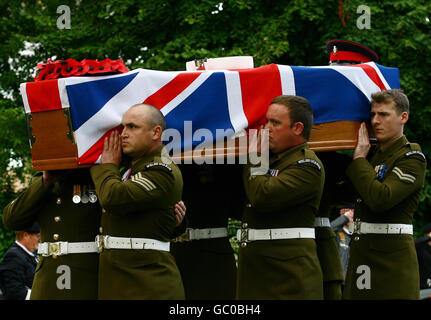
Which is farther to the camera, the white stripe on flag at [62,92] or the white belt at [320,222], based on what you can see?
the white belt at [320,222]

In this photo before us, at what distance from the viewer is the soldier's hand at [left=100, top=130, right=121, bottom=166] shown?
413cm

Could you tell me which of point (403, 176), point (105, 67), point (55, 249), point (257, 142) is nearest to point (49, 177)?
point (55, 249)

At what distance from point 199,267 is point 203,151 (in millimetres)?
1060

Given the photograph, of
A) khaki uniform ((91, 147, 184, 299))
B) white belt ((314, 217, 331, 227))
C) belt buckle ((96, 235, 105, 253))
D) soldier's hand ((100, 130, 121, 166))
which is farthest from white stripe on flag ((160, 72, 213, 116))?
white belt ((314, 217, 331, 227))

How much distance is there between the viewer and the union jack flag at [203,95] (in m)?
4.25

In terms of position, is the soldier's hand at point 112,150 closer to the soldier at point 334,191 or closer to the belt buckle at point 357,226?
the belt buckle at point 357,226

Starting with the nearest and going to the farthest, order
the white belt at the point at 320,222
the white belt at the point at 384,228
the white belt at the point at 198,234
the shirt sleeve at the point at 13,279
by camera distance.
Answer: the white belt at the point at 384,228
the white belt at the point at 198,234
the white belt at the point at 320,222
the shirt sleeve at the point at 13,279

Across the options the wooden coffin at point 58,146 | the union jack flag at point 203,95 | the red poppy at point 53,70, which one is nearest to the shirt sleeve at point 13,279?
the wooden coffin at point 58,146

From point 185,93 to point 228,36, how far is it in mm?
6268

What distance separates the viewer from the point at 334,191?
534 centimetres

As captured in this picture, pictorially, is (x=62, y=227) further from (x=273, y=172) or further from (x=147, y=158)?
(x=273, y=172)

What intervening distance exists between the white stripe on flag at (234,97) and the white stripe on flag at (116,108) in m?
0.47

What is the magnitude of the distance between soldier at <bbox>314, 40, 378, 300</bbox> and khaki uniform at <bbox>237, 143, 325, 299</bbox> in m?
1.06

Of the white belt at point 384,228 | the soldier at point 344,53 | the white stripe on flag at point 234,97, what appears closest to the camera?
the white belt at point 384,228
